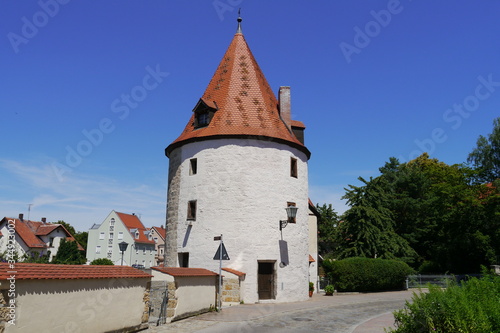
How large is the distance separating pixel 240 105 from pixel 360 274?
A: 12.8 m

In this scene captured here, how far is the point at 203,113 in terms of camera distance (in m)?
21.2

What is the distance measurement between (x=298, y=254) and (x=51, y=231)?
1848 inches

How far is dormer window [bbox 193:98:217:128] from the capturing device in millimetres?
20719

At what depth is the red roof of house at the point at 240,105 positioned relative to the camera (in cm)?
1998

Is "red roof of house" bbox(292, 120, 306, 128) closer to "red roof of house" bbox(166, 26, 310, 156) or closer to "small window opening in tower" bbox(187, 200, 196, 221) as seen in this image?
"red roof of house" bbox(166, 26, 310, 156)

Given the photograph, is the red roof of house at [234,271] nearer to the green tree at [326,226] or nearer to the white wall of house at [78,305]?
the white wall of house at [78,305]

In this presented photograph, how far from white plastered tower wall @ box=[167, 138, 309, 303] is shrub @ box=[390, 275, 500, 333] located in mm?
10788

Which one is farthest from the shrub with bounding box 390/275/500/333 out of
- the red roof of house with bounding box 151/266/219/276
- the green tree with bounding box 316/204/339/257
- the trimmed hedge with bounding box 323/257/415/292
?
the green tree with bounding box 316/204/339/257

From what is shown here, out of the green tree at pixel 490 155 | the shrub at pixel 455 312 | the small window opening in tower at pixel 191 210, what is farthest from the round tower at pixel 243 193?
the green tree at pixel 490 155

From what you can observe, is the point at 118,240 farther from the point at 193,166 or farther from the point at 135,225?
the point at 193,166

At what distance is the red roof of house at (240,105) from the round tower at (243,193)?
5 centimetres

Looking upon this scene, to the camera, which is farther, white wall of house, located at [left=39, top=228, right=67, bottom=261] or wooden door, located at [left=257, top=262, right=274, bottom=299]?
white wall of house, located at [left=39, top=228, right=67, bottom=261]

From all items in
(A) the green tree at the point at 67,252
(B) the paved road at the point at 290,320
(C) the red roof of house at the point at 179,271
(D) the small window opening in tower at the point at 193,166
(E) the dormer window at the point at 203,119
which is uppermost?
(E) the dormer window at the point at 203,119

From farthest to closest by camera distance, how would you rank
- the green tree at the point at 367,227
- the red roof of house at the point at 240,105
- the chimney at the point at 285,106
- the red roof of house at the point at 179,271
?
the green tree at the point at 367,227
the chimney at the point at 285,106
the red roof of house at the point at 240,105
the red roof of house at the point at 179,271
